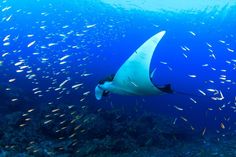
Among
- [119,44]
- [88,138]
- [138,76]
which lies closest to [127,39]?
[119,44]

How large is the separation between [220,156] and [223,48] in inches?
2227

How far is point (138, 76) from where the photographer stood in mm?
5988

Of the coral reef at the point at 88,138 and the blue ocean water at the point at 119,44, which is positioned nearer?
the coral reef at the point at 88,138

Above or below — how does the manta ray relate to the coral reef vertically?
above

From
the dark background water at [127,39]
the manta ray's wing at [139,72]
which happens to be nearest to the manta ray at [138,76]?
the manta ray's wing at [139,72]

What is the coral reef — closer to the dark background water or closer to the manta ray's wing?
the dark background water

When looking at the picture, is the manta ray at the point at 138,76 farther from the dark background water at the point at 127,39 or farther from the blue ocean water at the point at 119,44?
the dark background water at the point at 127,39

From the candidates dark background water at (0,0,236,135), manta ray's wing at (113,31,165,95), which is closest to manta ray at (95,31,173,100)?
manta ray's wing at (113,31,165,95)

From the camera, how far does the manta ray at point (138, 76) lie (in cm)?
539

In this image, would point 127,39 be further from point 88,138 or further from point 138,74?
point 138,74

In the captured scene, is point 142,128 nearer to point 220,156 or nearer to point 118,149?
point 118,149

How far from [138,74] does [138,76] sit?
0.22ft

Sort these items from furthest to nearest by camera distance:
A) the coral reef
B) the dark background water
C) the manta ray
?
the dark background water, the coral reef, the manta ray

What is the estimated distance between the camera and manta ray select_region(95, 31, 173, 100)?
17.7 feet
